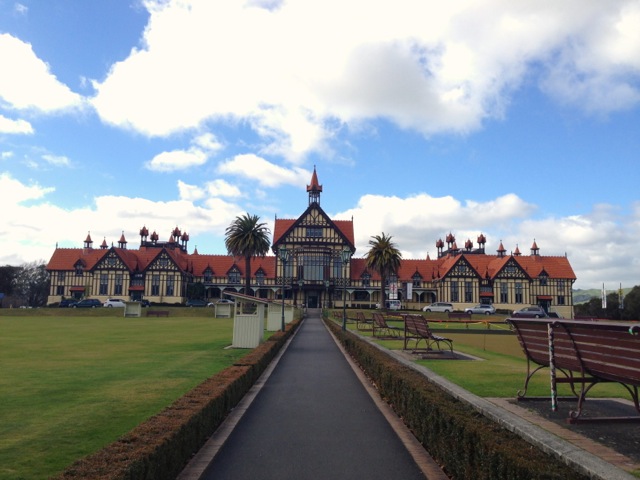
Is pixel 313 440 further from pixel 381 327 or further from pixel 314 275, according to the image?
pixel 314 275

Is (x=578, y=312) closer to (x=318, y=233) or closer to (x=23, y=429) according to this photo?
(x=318, y=233)

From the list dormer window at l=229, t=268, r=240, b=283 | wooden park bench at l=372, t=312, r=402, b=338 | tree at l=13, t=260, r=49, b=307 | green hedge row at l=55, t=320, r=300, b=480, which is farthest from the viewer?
tree at l=13, t=260, r=49, b=307

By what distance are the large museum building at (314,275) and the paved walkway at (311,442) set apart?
2573 inches

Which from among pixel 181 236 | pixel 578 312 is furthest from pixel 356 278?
pixel 578 312

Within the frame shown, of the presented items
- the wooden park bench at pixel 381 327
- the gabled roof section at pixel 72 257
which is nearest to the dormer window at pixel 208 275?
Result: the gabled roof section at pixel 72 257

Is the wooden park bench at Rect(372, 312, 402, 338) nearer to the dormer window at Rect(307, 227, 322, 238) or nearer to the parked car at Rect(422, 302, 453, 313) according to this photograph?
the parked car at Rect(422, 302, 453, 313)

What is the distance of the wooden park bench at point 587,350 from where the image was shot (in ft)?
18.1

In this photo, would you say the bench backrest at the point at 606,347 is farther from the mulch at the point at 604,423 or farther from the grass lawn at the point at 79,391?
the grass lawn at the point at 79,391

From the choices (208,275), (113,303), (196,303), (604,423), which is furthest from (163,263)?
(604,423)

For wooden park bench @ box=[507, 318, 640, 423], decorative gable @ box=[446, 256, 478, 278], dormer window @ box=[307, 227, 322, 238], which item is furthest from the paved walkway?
decorative gable @ box=[446, 256, 478, 278]

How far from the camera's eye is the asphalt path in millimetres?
6000

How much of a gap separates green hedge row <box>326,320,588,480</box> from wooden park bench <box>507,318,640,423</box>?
1.52 meters

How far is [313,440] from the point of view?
7.26m

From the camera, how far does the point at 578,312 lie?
9231cm
